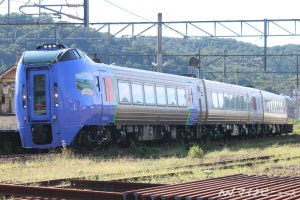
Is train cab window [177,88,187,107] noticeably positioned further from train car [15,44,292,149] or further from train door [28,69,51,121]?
train door [28,69,51,121]

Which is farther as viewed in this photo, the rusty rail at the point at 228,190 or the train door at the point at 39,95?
the train door at the point at 39,95

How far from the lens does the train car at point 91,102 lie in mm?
17016

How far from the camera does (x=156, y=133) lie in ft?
74.2

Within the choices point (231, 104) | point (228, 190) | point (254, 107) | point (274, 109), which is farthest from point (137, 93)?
point (274, 109)

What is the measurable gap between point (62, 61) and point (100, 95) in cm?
153

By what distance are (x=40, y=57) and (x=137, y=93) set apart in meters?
4.00

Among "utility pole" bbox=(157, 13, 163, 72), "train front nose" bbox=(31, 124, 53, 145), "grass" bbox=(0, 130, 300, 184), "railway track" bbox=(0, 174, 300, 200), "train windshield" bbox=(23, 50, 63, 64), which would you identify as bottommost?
"grass" bbox=(0, 130, 300, 184)

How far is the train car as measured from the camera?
17.0m

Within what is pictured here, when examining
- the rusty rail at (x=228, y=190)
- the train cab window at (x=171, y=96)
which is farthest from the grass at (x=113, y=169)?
the train cab window at (x=171, y=96)

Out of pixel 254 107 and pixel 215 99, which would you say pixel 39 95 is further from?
pixel 254 107

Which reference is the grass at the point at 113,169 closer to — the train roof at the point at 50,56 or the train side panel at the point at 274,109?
the train roof at the point at 50,56

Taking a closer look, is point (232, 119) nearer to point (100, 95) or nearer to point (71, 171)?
point (100, 95)

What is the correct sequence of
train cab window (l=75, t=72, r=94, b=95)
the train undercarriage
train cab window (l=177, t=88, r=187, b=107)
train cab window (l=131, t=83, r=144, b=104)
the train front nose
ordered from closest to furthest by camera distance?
the train front nose, train cab window (l=75, t=72, r=94, b=95), the train undercarriage, train cab window (l=131, t=83, r=144, b=104), train cab window (l=177, t=88, r=187, b=107)

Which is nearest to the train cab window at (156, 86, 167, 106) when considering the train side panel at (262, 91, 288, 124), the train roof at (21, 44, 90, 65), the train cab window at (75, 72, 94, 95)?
→ the train roof at (21, 44, 90, 65)
